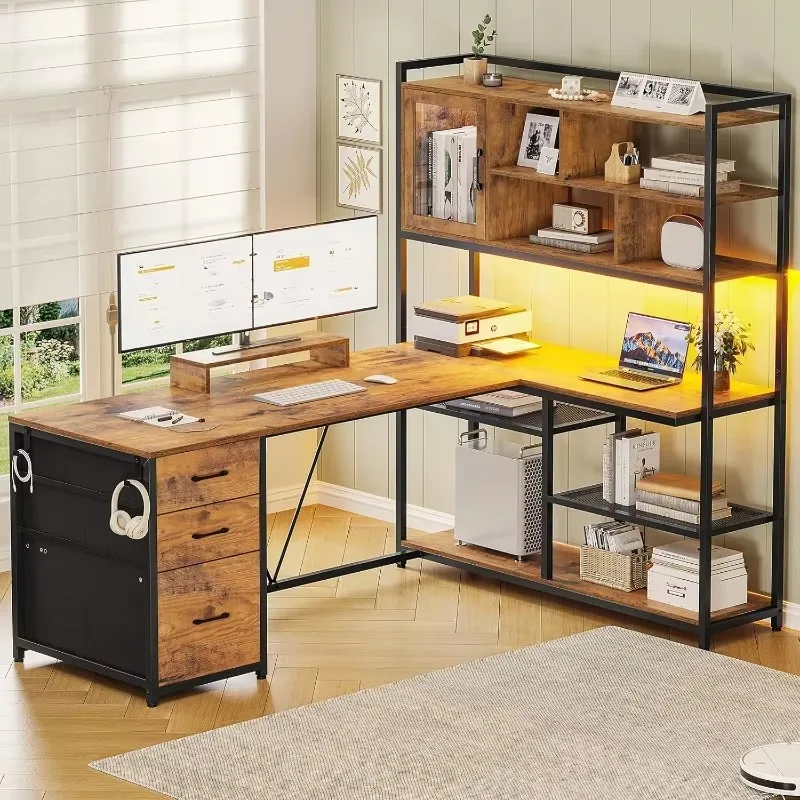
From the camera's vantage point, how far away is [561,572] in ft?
19.6

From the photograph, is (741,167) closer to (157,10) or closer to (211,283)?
(211,283)

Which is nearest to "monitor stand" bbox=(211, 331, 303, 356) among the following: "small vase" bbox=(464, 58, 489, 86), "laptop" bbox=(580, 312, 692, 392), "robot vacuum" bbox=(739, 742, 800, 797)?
"laptop" bbox=(580, 312, 692, 392)

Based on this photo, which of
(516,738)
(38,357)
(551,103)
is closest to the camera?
(516,738)

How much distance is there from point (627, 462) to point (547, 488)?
1.03 ft

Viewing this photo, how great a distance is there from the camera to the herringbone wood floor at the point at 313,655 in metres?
4.75

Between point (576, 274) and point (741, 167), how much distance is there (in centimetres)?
79

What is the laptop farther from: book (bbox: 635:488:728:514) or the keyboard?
the keyboard

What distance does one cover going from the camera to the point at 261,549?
17.0 feet

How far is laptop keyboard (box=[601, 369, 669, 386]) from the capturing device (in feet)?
18.6

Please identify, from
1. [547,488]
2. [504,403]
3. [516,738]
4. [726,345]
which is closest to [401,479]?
[504,403]

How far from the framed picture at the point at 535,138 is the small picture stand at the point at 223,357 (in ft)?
2.74

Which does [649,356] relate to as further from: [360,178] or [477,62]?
[360,178]

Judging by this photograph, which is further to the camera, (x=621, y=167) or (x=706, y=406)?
(x=621, y=167)

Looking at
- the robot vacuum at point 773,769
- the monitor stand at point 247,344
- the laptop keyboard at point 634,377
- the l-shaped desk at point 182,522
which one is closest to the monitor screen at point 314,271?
the monitor stand at point 247,344
